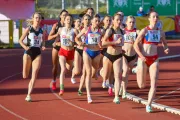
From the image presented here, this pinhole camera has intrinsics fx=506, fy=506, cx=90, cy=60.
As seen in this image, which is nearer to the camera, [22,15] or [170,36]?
[22,15]

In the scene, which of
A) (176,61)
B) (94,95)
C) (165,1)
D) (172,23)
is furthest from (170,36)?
(94,95)

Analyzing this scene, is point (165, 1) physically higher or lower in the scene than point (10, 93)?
higher

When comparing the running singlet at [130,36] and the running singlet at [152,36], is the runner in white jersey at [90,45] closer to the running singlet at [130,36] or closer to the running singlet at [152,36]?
the running singlet at [130,36]

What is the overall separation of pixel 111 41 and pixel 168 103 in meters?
2.13

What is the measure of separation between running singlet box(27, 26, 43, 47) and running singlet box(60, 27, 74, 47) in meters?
0.90

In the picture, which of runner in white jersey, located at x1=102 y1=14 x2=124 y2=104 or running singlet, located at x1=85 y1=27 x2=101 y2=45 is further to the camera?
running singlet, located at x1=85 y1=27 x2=101 y2=45

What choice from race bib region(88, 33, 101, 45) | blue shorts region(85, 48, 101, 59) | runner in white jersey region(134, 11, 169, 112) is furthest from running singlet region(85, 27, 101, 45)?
runner in white jersey region(134, 11, 169, 112)

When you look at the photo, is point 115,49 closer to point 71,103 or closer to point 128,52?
point 128,52

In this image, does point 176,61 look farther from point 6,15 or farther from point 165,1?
point 165,1

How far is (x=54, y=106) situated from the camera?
1231cm

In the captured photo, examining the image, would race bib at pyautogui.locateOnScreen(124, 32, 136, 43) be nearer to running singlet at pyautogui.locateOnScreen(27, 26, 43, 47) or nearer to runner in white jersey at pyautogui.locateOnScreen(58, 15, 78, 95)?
runner in white jersey at pyautogui.locateOnScreen(58, 15, 78, 95)

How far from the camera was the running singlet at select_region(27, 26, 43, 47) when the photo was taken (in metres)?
12.8

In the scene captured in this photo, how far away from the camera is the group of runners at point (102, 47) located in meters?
11.6

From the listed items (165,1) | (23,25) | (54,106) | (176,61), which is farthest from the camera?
(165,1)
